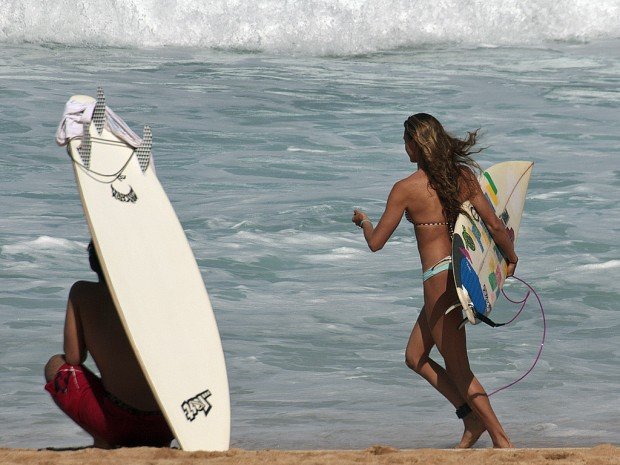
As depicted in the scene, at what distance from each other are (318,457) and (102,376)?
0.82 m

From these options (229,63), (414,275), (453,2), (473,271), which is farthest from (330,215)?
(453,2)

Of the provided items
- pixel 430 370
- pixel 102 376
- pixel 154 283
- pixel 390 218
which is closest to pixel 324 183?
pixel 430 370

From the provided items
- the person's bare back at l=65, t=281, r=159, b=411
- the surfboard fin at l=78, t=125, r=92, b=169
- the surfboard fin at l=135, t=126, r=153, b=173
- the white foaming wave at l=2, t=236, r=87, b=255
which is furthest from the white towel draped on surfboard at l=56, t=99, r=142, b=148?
the white foaming wave at l=2, t=236, r=87, b=255

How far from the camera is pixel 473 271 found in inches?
173

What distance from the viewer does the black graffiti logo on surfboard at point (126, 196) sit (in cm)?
427

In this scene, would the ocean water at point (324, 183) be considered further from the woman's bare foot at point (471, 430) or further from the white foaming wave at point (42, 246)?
the woman's bare foot at point (471, 430)

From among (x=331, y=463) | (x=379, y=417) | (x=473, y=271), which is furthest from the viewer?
(x=379, y=417)

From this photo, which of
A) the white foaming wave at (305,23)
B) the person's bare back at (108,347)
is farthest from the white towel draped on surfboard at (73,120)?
the white foaming wave at (305,23)

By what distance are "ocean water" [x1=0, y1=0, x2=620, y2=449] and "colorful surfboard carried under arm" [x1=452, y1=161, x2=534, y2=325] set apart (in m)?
0.85

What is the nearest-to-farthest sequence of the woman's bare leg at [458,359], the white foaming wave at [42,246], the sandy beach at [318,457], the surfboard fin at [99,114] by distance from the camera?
1. the sandy beach at [318,457]
2. the surfboard fin at [99,114]
3. the woman's bare leg at [458,359]
4. the white foaming wave at [42,246]

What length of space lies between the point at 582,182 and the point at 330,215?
2.77m

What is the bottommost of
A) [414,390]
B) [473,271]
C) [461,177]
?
[414,390]

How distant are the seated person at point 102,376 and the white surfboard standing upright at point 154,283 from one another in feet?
0.50

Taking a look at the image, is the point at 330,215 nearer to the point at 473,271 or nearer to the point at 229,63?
the point at 473,271
